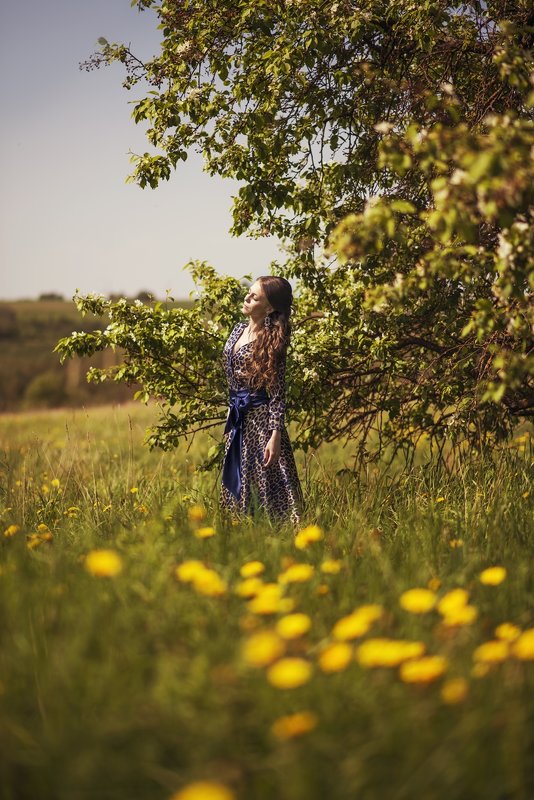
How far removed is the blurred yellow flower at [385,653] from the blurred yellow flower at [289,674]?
0.16 meters

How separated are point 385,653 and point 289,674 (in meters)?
0.28

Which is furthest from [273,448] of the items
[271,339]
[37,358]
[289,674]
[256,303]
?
[37,358]

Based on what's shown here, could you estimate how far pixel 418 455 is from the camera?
816 centimetres

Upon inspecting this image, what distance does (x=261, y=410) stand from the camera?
445 centimetres

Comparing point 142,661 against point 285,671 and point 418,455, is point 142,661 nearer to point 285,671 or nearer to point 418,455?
point 285,671

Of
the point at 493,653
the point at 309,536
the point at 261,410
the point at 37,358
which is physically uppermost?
the point at 37,358

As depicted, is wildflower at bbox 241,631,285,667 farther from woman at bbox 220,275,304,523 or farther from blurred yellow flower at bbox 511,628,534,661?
woman at bbox 220,275,304,523

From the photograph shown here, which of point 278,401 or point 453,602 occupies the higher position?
point 278,401

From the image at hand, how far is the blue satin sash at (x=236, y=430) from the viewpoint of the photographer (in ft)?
14.5

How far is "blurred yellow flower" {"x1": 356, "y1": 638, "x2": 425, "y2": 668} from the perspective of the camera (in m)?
1.69

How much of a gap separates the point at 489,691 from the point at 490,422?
10.4ft

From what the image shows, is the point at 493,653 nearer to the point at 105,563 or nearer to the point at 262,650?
the point at 262,650

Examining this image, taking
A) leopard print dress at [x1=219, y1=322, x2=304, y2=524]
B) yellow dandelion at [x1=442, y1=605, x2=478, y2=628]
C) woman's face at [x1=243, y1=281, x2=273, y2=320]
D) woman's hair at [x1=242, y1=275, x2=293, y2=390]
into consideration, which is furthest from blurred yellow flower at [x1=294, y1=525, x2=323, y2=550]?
woman's face at [x1=243, y1=281, x2=273, y2=320]

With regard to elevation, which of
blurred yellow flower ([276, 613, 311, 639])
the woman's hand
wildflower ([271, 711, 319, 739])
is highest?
the woman's hand
